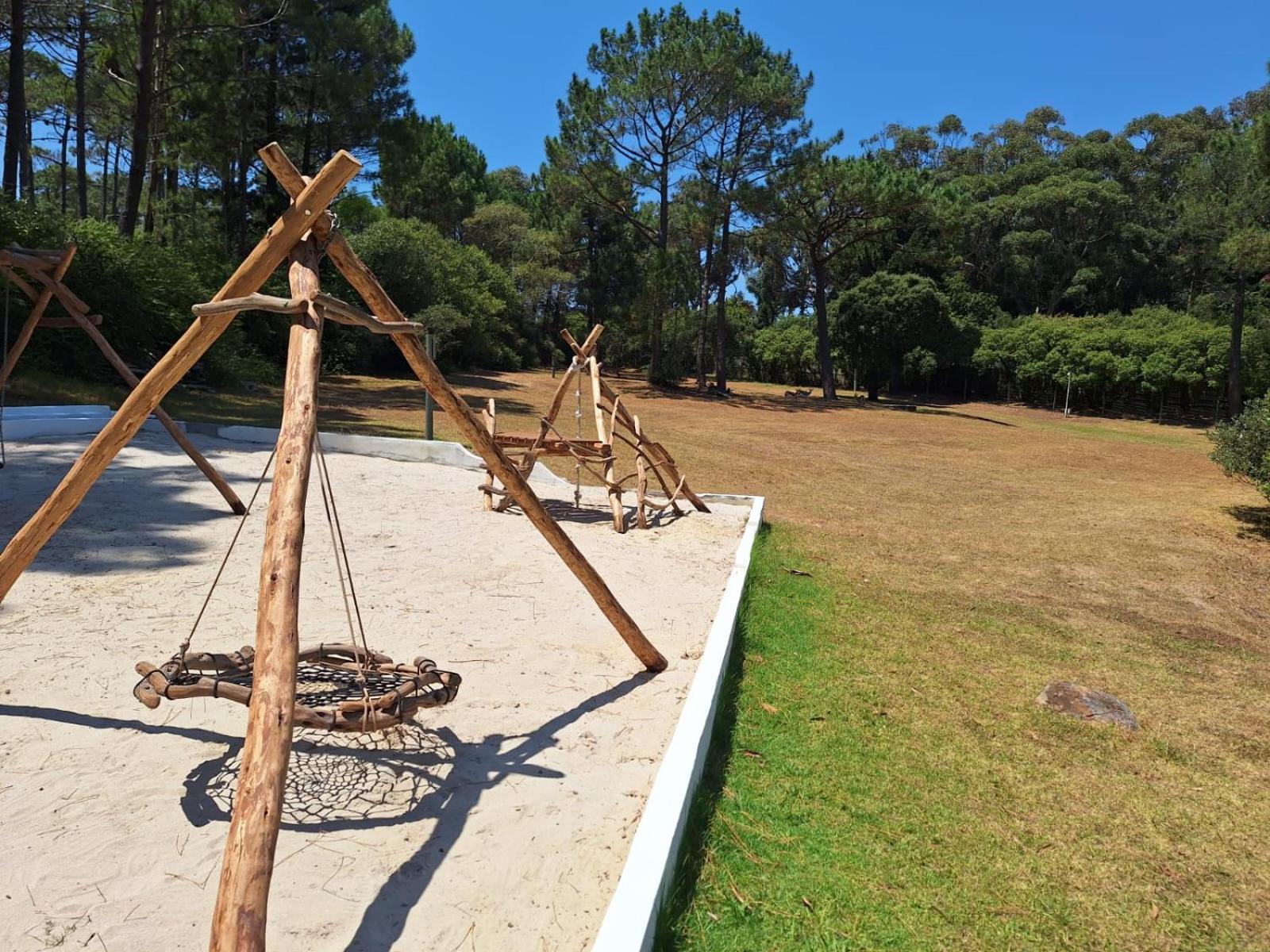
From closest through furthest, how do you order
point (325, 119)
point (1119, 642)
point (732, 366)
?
point (1119, 642), point (325, 119), point (732, 366)

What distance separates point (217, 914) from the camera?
5.63 ft

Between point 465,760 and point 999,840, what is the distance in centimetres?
214

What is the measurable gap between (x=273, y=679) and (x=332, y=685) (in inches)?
63.4

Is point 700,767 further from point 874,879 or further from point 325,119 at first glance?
point 325,119

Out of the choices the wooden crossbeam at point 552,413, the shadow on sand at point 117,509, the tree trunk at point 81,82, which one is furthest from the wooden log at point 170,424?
the tree trunk at point 81,82

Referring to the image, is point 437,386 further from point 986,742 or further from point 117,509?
point 117,509

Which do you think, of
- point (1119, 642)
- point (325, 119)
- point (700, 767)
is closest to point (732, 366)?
point (325, 119)

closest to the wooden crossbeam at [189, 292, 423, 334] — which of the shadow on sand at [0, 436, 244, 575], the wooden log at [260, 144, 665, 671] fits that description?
the wooden log at [260, 144, 665, 671]

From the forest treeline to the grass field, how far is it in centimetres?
1237

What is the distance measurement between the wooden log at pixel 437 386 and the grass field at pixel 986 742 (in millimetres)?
1163

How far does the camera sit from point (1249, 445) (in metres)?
9.59

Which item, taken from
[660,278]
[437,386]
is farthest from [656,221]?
[437,386]

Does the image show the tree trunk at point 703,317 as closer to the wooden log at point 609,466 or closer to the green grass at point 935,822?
the wooden log at point 609,466

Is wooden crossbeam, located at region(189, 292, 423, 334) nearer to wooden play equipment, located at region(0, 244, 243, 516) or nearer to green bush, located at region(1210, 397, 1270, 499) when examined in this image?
wooden play equipment, located at region(0, 244, 243, 516)
